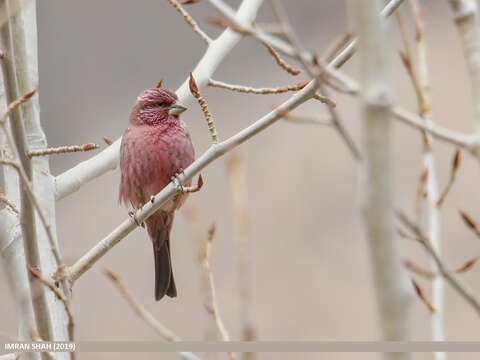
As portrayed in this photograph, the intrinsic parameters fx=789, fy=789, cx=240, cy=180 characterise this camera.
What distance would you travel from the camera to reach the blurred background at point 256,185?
8180 millimetres

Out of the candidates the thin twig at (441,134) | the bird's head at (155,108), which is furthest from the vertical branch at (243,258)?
the bird's head at (155,108)

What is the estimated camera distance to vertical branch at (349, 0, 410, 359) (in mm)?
1381

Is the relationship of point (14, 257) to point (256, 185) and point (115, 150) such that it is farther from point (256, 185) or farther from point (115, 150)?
point (256, 185)

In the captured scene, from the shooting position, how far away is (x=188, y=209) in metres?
1.80

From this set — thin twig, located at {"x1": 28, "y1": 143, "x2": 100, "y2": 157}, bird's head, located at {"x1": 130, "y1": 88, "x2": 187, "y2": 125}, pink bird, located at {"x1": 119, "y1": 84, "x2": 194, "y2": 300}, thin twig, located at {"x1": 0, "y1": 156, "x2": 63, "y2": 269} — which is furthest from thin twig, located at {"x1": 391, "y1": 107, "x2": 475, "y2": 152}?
bird's head, located at {"x1": 130, "y1": 88, "x2": 187, "y2": 125}

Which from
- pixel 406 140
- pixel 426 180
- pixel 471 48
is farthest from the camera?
pixel 406 140

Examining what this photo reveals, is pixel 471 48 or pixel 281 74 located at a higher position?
pixel 281 74

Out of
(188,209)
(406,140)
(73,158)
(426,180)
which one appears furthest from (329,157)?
(188,209)

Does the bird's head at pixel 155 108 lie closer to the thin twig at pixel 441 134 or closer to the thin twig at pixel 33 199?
the thin twig at pixel 33 199

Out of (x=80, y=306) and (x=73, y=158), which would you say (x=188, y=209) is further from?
(x=73, y=158)

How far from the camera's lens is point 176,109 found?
4.24 metres

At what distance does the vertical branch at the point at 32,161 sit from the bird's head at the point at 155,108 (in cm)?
107

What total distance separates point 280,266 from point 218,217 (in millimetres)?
870

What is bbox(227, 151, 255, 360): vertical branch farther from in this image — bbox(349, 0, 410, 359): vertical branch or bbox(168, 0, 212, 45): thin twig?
bbox(168, 0, 212, 45): thin twig
